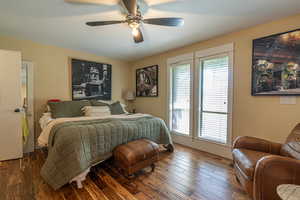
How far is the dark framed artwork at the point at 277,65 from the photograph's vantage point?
1.93m

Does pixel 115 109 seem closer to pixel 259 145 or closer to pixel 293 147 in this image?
pixel 259 145

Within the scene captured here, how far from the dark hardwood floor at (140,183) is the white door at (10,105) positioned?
245mm

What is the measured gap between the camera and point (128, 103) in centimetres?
472

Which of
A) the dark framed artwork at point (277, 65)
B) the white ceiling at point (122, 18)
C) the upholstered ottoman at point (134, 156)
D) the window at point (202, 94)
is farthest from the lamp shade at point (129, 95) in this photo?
the dark framed artwork at point (277, 65)

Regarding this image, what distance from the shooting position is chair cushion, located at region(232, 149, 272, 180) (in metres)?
1.39

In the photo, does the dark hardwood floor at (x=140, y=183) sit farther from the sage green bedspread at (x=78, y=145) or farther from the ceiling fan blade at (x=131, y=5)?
the ceiling fan blade at (x=131, y=5)

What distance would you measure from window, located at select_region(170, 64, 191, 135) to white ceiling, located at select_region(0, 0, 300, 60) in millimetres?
641

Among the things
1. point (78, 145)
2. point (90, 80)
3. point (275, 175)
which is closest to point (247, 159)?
point (275, 175)

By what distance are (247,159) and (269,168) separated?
305mm

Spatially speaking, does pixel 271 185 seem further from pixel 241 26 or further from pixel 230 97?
pixel 241 26

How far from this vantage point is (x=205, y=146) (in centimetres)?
295

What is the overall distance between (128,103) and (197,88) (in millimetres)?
2469

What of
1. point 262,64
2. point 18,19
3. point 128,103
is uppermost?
point 18,19

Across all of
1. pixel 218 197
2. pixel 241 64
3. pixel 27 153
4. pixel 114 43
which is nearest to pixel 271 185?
pixel 218 197
